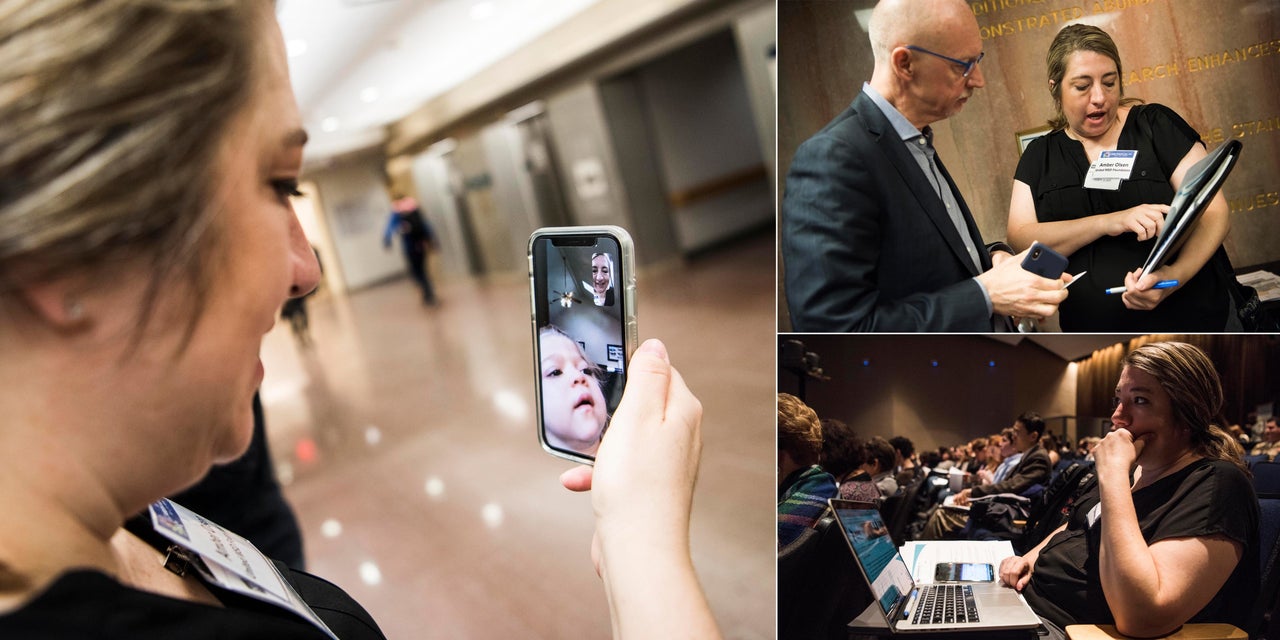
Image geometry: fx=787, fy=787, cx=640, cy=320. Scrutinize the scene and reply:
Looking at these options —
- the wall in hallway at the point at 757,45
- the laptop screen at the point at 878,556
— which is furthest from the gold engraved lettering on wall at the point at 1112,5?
the wall in hallway at the point at 757,45

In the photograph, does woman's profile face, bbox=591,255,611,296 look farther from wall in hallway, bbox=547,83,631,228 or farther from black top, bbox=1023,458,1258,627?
wall in hallway, bbox=547,83,631,228

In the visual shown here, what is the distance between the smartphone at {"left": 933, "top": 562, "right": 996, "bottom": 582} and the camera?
1.14 m

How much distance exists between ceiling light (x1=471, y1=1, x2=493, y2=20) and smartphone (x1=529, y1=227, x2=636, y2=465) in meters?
6.97

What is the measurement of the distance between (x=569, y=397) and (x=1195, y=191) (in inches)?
32.8

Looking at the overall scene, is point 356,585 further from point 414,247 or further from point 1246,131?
point 414,247

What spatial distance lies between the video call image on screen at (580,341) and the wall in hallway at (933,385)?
34 cm

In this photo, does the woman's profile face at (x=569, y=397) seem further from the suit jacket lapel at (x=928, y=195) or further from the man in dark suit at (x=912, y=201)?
the suit jacket lapel at (x=928, y=195)

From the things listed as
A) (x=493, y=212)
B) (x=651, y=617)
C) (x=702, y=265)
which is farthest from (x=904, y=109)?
(x=493, y=212)

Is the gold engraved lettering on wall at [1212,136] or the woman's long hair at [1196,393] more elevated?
the gold engraved lettering on wall at [1212,136]

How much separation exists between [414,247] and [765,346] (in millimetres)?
6558

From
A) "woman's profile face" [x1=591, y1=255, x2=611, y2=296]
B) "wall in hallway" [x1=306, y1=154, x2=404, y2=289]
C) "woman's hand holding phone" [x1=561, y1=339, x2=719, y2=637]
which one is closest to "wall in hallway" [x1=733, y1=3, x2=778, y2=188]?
"wall in hallway" [x1=306, y1=154, x2=404, y2=289]

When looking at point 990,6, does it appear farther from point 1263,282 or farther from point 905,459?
point 905,459

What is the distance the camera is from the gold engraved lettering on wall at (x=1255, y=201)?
3.24 ft

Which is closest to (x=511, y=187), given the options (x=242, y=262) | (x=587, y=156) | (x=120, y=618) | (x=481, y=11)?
(x=587, y=156)
